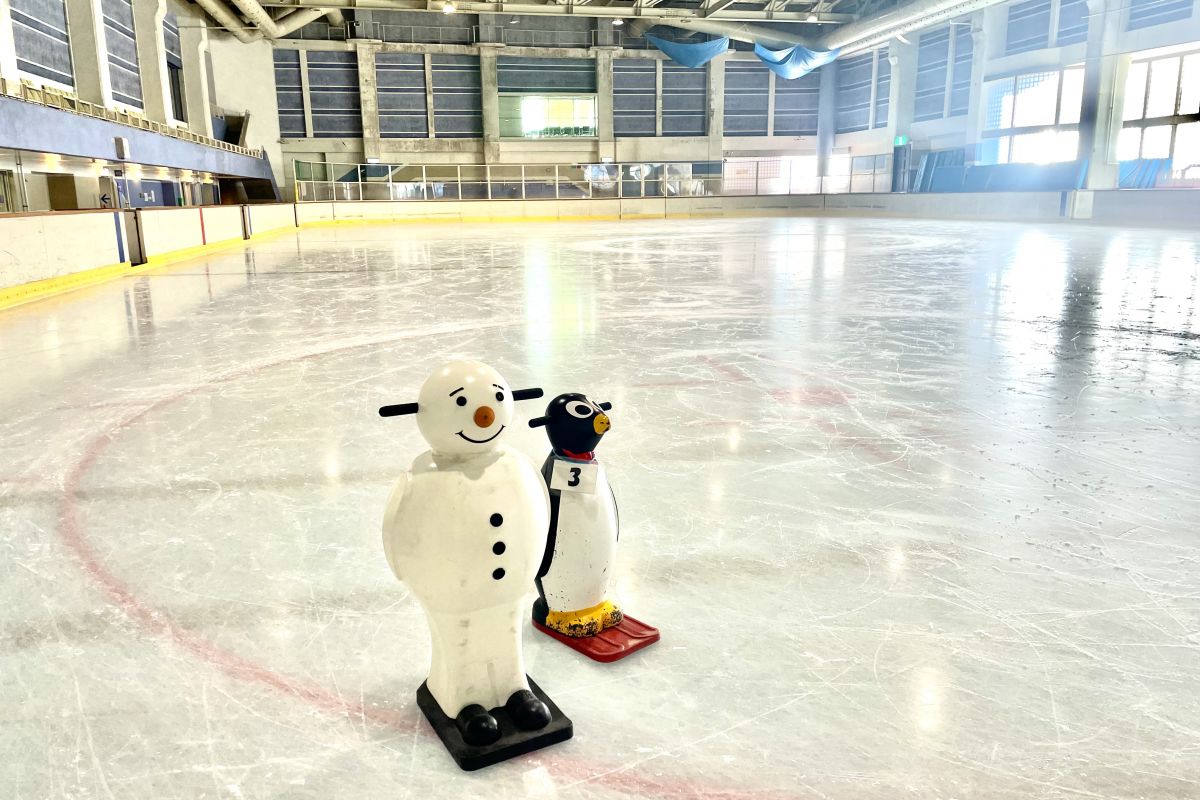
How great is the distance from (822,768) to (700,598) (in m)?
0.76

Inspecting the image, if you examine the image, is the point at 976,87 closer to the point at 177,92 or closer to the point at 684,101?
the point at 684,101

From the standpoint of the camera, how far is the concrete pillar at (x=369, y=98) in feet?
115

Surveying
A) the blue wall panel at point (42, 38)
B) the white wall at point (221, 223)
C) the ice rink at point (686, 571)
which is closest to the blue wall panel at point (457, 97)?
the white wall at point (221, 223)

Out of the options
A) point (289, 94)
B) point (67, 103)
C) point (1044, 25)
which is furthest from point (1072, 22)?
point (289, 94)

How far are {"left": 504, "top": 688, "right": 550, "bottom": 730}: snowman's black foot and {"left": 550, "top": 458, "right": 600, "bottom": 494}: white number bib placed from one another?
0.48 metres

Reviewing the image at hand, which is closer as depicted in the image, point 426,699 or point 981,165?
point 426,699

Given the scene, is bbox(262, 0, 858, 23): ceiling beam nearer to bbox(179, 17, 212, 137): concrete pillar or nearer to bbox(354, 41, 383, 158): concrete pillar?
bbox(179, 17, 212, 137): concrete pillar

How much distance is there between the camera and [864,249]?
622 inches

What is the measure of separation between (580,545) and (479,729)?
53 cm

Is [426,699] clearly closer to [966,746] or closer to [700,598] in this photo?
[700,598]

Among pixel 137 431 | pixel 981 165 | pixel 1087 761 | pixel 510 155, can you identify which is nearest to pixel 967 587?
pixel 1087 761

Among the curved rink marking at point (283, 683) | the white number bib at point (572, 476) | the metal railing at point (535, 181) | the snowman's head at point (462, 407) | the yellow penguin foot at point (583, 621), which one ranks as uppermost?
the metal railing at point (535, 181)

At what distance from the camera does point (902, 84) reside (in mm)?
34094

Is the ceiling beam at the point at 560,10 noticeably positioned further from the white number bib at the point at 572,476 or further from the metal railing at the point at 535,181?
the white number bib at the point at 572,476
